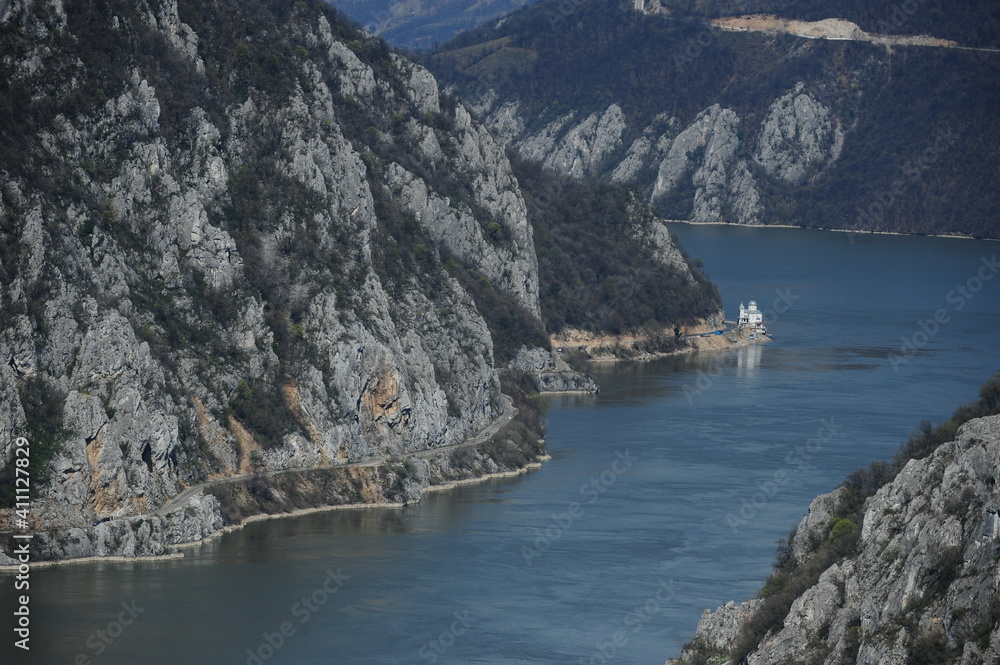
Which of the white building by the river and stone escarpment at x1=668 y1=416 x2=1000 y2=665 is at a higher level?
the white building by the river

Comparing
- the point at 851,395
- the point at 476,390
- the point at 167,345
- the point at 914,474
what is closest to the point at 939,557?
the point at 914,474

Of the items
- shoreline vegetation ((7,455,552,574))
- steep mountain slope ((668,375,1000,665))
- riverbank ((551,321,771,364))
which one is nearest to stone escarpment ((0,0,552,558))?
shoreline vegetation ((7,455,552,574))

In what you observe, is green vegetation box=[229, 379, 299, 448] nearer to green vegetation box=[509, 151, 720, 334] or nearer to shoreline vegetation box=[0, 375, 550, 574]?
shoreline vegetation box=[0, 375, 550, 574]

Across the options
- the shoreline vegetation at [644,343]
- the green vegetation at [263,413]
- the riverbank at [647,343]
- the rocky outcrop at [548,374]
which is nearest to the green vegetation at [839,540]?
the green vegetation at [263,413]

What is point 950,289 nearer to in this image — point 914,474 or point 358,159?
point 358,159

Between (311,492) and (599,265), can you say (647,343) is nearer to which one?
(599,265)

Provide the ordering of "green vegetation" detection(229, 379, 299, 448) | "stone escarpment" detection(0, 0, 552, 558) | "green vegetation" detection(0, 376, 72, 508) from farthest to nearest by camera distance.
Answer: "green vegetation" detection(229, 379, 299, 448), "stone escarpment" detection(0, 0, 552, 558), "green vegetation" detection(0, 376, 72, 508)

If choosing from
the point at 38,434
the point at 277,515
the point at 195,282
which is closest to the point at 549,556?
the point at 277,515
